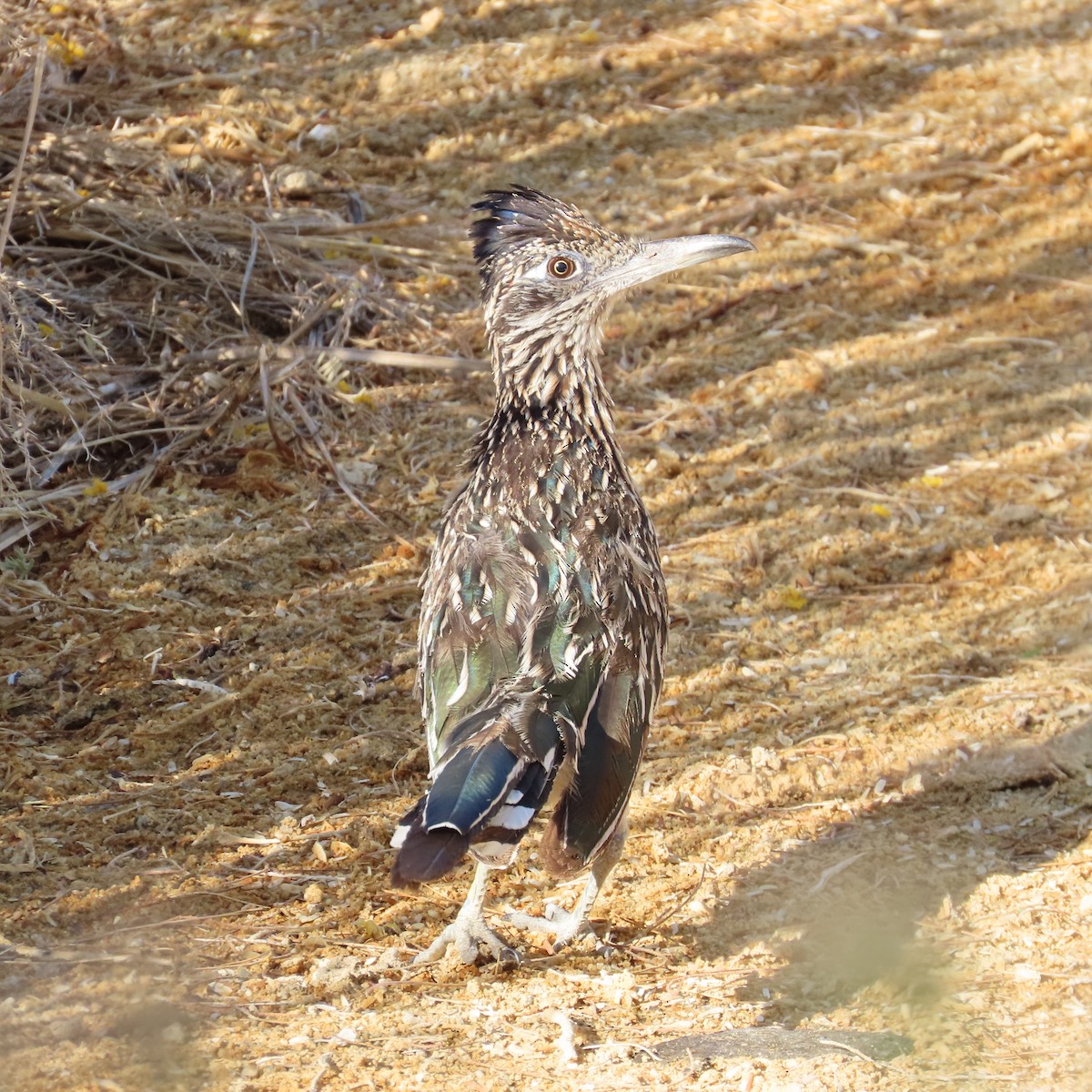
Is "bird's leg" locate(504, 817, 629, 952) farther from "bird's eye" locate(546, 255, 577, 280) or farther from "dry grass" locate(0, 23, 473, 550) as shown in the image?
"dry grass" locate(0, 23, 473, 550)

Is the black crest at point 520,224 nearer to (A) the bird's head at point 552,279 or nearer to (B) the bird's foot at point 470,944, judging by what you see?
(A) the bird's head at point 552,279

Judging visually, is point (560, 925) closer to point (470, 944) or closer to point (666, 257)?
point (470, 944)

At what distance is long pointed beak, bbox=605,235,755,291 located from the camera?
14.5 ft

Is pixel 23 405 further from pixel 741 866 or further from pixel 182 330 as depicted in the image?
pixel 741 866

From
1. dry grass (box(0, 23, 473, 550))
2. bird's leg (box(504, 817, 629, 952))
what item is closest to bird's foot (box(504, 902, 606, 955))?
bird's leg (box(504, 817, 629, 952))

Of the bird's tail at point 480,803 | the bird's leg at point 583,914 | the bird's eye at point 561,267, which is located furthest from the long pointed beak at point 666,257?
the bird's leg at point 583,914

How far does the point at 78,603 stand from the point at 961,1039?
11.9ft

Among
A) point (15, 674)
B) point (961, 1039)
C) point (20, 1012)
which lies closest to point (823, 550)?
point (961, 1039)

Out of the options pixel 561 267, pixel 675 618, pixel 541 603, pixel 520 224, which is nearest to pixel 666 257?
pixel 561 267

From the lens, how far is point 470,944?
416 centimetres

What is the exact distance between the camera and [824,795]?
502cm

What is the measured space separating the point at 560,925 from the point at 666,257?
2.03 m

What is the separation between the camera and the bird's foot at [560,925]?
14.1 ft

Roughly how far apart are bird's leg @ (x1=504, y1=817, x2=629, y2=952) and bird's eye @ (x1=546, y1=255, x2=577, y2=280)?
166 cm
